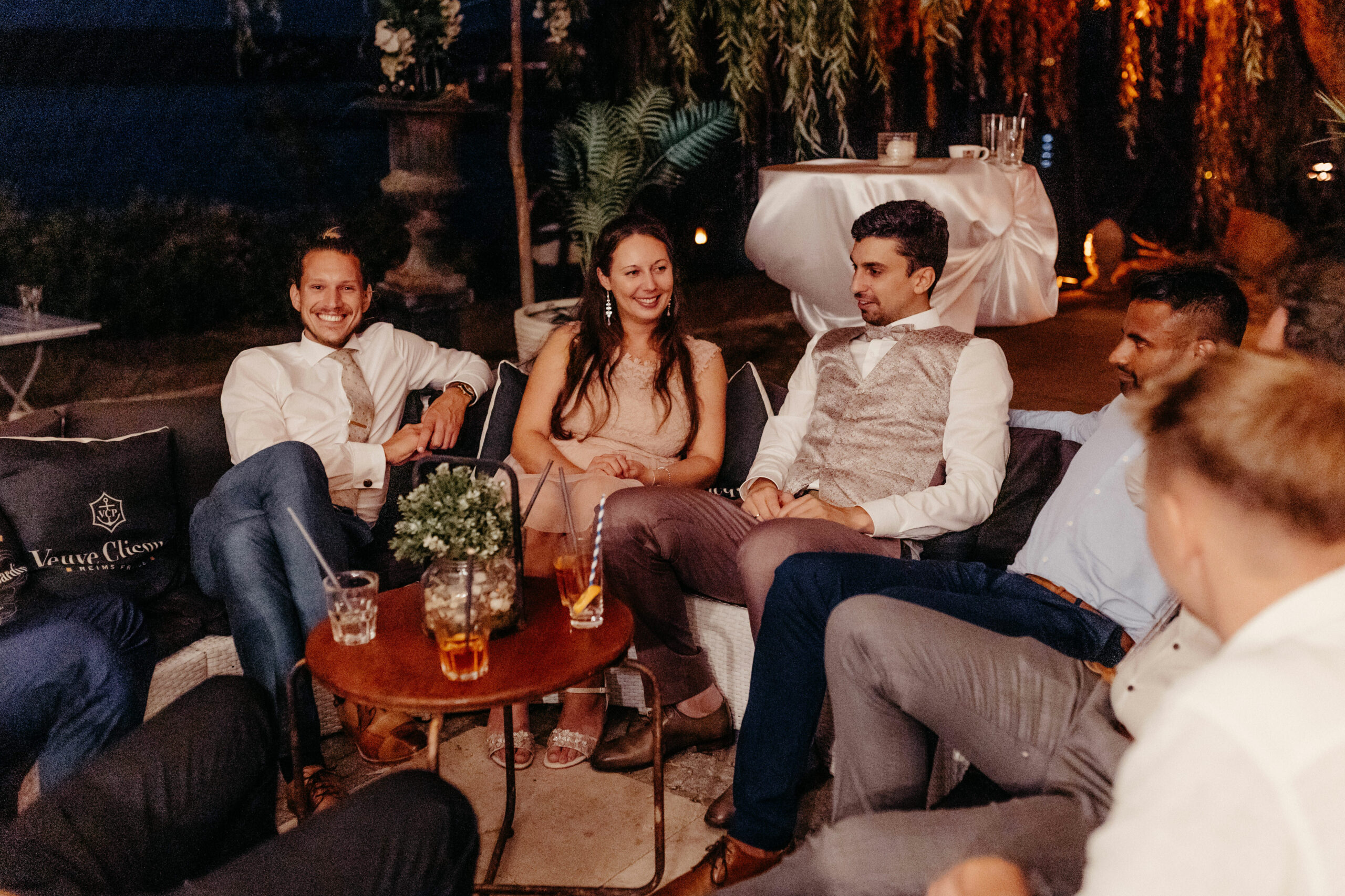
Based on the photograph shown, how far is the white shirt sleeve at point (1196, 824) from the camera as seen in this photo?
0.75 meters

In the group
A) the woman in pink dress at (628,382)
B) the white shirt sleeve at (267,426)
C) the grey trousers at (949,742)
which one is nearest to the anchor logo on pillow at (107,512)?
the white shirt sleeve at (267,426)

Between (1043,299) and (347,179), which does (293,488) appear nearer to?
(347,179)

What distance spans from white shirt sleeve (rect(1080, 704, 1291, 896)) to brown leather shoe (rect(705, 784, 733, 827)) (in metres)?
1.31

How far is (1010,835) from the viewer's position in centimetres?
125

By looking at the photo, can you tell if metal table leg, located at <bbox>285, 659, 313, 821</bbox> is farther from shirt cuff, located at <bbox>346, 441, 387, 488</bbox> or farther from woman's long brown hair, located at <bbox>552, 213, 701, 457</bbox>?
woman's long brown hair, located at <bbox>552, 213, 701, 457</bbox>

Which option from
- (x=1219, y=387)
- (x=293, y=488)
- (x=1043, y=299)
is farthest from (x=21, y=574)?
(x=1043, y=299)

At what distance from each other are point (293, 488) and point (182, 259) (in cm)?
292

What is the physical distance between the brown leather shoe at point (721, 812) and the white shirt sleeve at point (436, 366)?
129 centimetres

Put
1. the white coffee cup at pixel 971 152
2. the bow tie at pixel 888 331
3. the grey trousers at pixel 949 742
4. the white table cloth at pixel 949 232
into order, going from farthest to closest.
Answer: the white coffee cup at pixel 971 152
the white table cloth at pixel 949 232
the bow tie at pixel 888 331
the grey trousers at pixel 949 742

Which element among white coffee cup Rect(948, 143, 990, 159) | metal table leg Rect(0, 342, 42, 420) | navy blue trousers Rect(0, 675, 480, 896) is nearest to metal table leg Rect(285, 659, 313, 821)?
navy blue trousers Rect(0, 675, 480, 896)

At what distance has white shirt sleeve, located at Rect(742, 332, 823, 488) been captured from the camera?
2537 millimetres

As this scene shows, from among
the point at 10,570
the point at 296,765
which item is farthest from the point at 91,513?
the point at 296,765

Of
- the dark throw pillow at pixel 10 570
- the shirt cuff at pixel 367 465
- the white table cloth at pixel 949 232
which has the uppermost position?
the white table cloth at pixel 949 232

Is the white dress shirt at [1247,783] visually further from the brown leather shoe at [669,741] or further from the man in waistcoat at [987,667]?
the brown leather shoe at [669,741]
